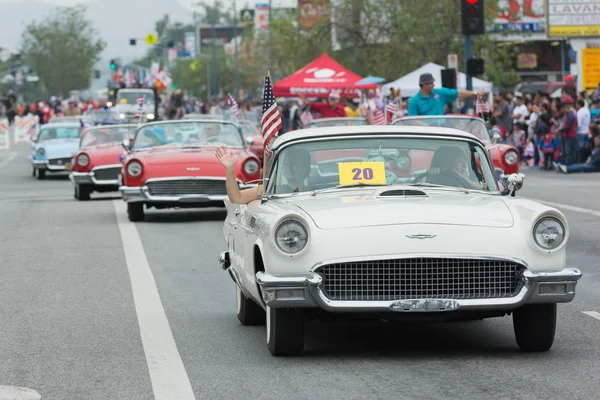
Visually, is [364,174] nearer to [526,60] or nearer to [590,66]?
[590,66]

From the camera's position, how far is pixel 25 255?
49.0 ft

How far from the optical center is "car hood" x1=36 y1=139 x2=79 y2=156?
34.1 metres

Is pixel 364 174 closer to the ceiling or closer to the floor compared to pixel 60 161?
closer to the ceiling

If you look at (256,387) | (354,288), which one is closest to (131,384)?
(256,387)

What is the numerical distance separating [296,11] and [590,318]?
60.0m

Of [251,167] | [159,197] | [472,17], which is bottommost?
Result: [159,197]

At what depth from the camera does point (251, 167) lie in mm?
18984

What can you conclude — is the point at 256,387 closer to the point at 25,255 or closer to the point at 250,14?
the point at 25,255

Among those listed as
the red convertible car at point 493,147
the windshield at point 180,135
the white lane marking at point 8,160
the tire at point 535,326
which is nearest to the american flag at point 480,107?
the red convertible car at point 493,147

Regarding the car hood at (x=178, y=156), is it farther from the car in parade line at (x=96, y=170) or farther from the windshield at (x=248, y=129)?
the windshield at (x=248, y=129)

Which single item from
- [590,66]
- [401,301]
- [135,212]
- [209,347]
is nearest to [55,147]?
[135,212]

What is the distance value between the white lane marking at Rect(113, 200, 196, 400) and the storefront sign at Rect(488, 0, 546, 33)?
153ft

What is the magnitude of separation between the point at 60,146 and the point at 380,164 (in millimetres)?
26578

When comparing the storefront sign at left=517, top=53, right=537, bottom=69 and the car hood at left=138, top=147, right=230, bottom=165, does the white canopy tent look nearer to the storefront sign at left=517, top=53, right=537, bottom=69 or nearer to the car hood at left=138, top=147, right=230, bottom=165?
the car hood at left=138, top=147, right=230, bottom=165
